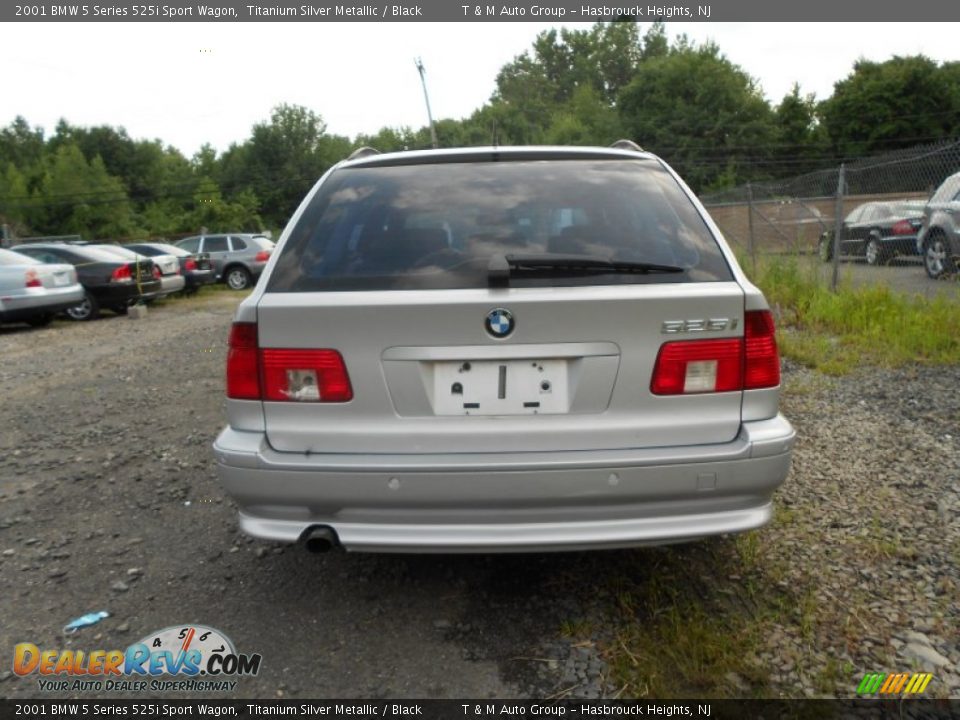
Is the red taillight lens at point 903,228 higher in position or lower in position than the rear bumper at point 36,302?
higher

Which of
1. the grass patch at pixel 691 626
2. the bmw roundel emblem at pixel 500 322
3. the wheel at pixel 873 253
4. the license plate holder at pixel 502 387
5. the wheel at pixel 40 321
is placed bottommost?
the wheel at pixel 40 321

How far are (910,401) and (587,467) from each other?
3.74 meters

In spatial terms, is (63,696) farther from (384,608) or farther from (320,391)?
(320,391)

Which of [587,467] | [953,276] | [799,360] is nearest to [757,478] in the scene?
[587,467]

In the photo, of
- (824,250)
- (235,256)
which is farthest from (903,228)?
(235,256)

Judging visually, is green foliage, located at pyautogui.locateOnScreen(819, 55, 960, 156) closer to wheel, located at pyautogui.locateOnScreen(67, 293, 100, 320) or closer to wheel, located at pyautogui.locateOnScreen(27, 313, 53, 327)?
wheel, located at pyautogui.locateOnScreen(67, 293, 100, 320)

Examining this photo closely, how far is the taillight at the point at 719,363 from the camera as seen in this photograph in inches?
89.0

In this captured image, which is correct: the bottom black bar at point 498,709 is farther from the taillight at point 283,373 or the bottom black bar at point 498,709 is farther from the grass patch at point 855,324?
the grass patch at point 855,324

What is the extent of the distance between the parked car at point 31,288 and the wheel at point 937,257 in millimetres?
12692

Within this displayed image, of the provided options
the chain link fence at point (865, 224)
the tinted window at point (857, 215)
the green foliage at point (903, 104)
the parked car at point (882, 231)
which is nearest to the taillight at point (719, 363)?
the chain link fence at point (865, 224)

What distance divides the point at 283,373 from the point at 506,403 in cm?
73

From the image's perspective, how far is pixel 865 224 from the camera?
46.1ft

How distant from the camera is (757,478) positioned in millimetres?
2271

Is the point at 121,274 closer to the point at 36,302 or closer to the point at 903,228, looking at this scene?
the point at 36,302
